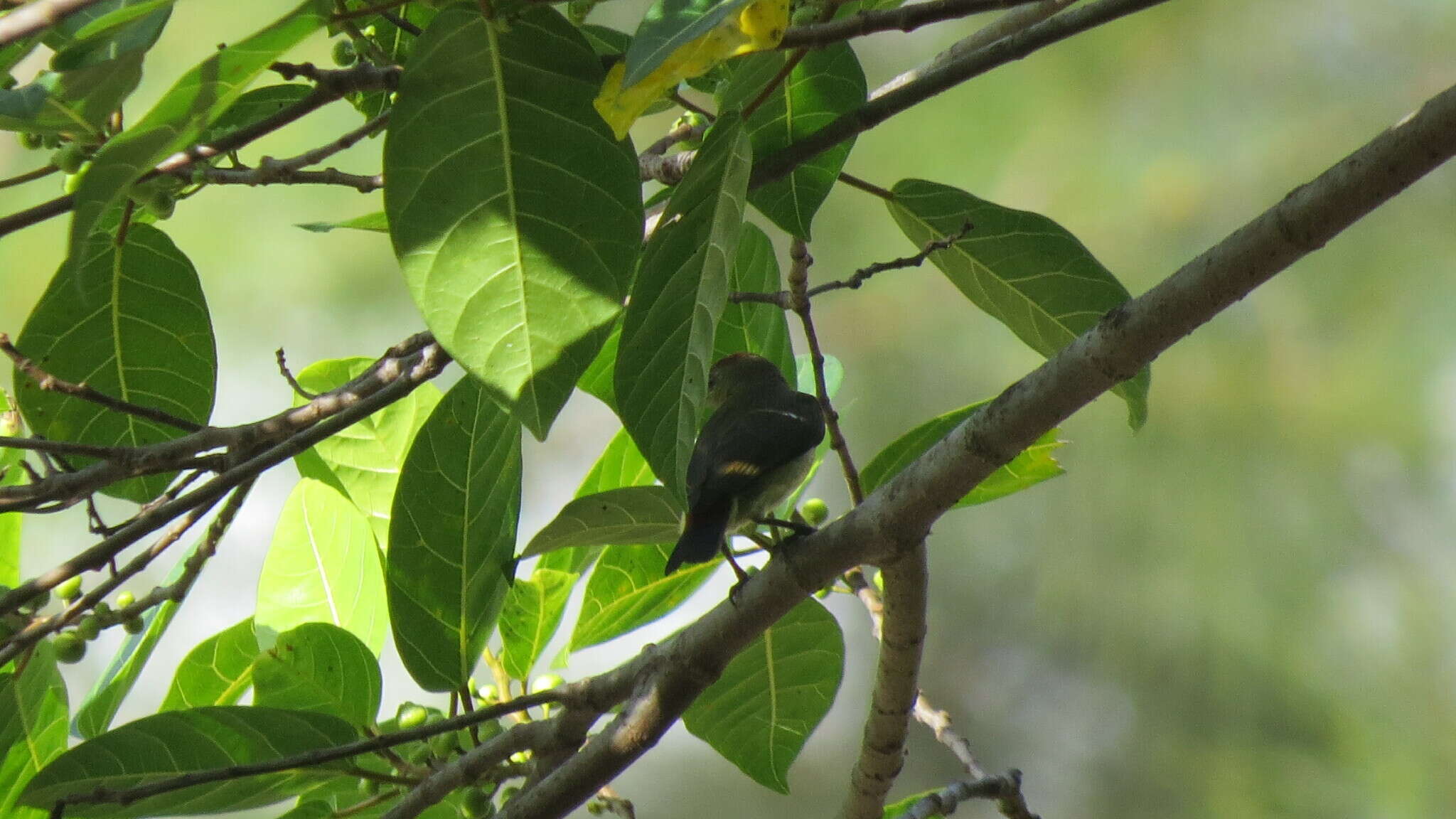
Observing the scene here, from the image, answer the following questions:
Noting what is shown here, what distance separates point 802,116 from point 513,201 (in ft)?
1.26

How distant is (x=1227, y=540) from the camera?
9.04ft

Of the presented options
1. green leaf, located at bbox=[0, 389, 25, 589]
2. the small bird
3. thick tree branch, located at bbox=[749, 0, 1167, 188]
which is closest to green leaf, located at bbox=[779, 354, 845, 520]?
the small bird

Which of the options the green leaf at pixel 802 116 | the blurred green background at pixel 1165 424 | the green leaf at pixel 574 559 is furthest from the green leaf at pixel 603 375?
the blurred green background at pixel 1165 424

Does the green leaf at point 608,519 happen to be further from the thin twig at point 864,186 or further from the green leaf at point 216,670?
the green leaf at point 216,670

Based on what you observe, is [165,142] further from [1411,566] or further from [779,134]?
[1411,566]

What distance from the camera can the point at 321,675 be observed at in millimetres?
1301

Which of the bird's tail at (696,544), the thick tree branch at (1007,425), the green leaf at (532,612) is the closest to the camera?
the thick tree branch at (1007,425)

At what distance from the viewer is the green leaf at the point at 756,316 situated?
143cm

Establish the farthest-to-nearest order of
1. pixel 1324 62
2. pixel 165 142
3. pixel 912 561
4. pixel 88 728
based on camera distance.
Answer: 1. pixel 1324 62
2. pixel 88 728
3. pixel 912 561
4. pixel 165 142

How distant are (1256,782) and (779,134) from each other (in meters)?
2.26

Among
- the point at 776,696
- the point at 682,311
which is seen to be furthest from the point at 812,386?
the point at 682,311

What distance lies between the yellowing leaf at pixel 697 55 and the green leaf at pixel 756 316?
0.51 m

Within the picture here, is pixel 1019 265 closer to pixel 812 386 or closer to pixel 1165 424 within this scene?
pixel 812 386

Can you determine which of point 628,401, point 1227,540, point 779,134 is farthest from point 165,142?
point 1227,540
